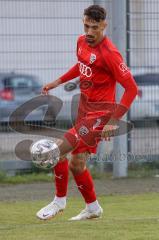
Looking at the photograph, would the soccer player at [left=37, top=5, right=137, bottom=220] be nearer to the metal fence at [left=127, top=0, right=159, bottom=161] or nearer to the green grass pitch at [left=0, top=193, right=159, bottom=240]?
the green grass pitch at [left=0, top=193, right=159, bottom=240]

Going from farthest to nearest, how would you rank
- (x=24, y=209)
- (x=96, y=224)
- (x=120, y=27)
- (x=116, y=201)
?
(x=120, y=27)
(x=116, y=201)
(x=24, y=209)
(x=96, y=224)

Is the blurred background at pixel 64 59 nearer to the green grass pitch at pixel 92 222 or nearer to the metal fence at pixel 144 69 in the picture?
the metal fence at pixel 144 69

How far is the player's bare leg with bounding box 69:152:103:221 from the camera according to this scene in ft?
28.8

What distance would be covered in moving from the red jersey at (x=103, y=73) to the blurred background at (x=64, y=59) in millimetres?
4253

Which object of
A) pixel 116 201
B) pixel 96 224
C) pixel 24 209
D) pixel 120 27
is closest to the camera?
pixel 96 224

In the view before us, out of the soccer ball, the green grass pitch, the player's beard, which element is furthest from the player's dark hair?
the green grass pitch

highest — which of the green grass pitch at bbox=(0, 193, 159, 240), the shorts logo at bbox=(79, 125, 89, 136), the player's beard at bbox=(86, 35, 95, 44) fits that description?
the player's beard at bbox=(86, 35, 95, 44)

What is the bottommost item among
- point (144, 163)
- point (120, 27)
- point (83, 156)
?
point (144, 163)

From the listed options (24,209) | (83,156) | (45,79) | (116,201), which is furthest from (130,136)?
(83,156)

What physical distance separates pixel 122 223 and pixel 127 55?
5.68 metres

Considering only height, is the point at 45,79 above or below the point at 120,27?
below

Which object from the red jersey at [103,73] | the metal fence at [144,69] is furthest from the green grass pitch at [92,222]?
the metal fence at [144,69]

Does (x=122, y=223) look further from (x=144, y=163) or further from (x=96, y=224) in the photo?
(x=144, y=163)

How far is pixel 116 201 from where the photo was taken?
1141cm
